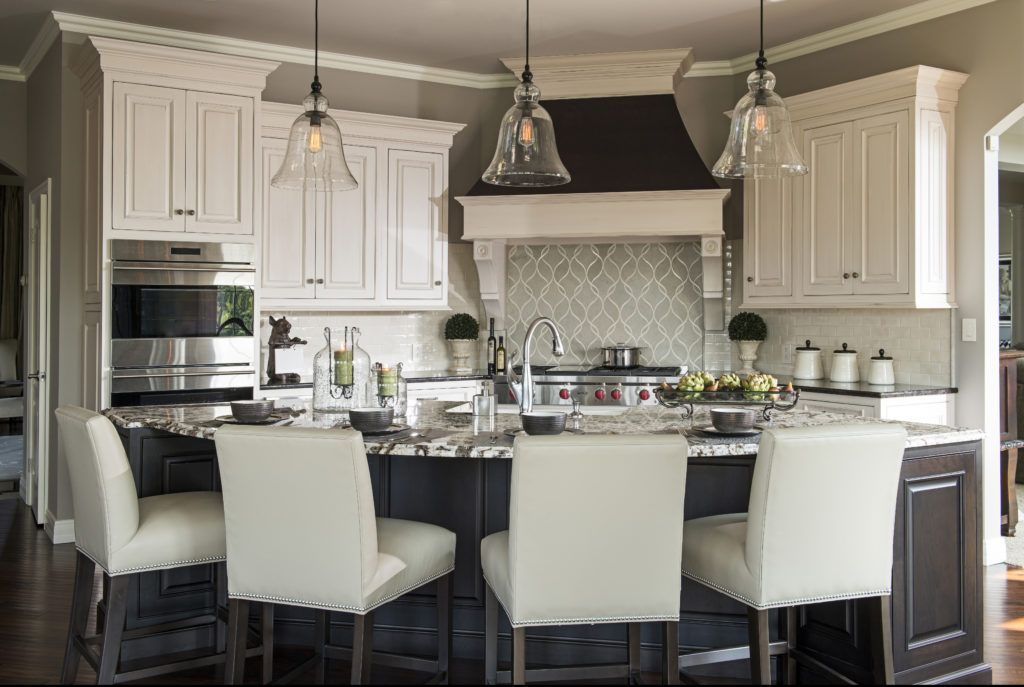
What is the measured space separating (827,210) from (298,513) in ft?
12.2

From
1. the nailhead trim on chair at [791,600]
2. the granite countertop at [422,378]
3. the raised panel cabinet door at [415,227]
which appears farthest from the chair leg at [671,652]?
the raised panel cabinet door at [415,227]

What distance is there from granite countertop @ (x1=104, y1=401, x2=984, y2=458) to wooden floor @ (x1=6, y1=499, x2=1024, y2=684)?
2.77ft

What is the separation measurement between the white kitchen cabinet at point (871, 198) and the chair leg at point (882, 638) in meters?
2.43

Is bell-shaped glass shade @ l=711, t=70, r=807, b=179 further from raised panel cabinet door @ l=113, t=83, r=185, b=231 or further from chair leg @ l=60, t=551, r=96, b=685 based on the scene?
raised panel cabinet door @ l=113, t=83, r=185, b=231

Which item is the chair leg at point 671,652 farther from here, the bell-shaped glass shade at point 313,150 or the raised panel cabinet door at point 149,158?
the raised panel cabinet door at point 149,158

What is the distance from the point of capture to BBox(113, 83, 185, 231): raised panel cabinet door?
14.7ft

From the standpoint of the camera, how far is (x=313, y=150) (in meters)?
3.06

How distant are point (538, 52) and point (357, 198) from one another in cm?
146

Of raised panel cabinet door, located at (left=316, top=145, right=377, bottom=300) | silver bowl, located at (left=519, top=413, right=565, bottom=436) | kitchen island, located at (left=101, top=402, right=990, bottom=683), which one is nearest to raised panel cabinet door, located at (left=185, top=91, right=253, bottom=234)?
raised panel cabinet door, located at (left=316, top=145, right=377, bottom=300)

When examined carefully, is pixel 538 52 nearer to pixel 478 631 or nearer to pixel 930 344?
pixel 930 344

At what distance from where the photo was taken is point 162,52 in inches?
178

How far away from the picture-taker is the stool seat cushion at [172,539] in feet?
8.82

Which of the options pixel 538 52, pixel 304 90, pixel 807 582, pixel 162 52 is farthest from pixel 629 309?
pixel 807 582

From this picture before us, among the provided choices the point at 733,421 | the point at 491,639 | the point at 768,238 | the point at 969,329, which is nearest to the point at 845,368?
the point at 969,329
